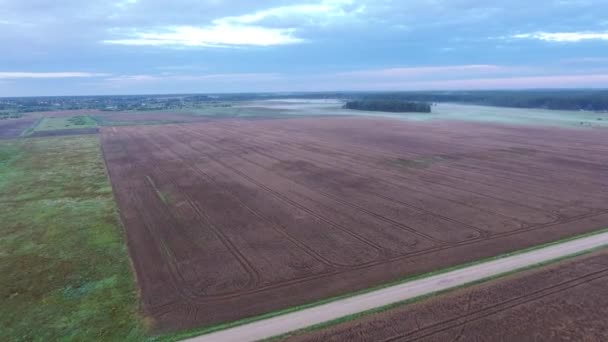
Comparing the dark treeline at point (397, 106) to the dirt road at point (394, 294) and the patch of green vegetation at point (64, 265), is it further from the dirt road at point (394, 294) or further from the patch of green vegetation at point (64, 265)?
the dirt road at point (394, 294)

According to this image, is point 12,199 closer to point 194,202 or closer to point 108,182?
point 108,182

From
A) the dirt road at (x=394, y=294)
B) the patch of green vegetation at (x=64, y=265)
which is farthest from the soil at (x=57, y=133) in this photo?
the dirt road at (x=394, y=294)

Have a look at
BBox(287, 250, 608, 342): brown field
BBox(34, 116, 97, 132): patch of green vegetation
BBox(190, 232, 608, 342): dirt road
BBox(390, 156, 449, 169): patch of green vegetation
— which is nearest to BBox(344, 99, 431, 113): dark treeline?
BBox(390, 156, 449, 169): patch of green vegetation

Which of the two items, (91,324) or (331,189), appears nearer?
(91,324)

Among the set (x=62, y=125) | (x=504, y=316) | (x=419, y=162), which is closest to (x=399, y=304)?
(x=504, y=316)

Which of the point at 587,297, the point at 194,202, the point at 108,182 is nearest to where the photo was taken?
the point at 587,297

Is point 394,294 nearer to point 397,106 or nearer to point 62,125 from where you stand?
point 62,125

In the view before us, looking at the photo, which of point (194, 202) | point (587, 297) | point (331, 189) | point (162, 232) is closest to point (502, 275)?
point (587, 297)
